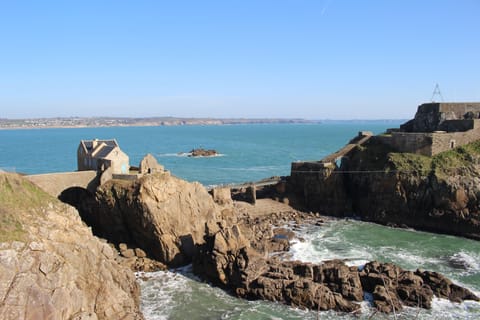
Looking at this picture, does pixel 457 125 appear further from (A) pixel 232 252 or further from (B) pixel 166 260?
(B) pixel 166 260

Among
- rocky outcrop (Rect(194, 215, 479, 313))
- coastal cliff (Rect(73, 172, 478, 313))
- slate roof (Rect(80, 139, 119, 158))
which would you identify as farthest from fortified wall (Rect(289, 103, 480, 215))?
slate roof (Rect(80, 139, 119, 158))

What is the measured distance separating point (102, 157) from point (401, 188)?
1196 inches

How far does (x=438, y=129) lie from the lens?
180 ft

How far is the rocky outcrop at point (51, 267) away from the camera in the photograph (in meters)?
18.5

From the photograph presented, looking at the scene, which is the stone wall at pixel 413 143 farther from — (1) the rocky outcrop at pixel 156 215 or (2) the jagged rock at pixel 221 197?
(1) the rocky outcrop at pixel 156 215

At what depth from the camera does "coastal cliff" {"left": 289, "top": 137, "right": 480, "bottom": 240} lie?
4159cm

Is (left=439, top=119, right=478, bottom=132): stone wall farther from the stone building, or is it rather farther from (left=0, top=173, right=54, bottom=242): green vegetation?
(left=0, top=173, right=54, bottom=242): green vegetation

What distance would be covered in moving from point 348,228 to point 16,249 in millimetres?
32343

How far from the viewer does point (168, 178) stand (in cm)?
3453

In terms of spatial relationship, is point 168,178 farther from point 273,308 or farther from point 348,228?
point 348,228

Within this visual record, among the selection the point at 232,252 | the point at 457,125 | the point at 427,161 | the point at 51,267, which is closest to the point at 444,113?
the point at 457,125

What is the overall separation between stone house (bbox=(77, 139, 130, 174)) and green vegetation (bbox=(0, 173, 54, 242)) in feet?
37.4

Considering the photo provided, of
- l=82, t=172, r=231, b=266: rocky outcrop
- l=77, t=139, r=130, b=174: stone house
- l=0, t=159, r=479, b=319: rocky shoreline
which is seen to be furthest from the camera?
l=77, t=139, r=130, b=174: stone house

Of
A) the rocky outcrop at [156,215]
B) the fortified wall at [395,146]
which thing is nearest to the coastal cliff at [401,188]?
the fortified wall at [395,146]
